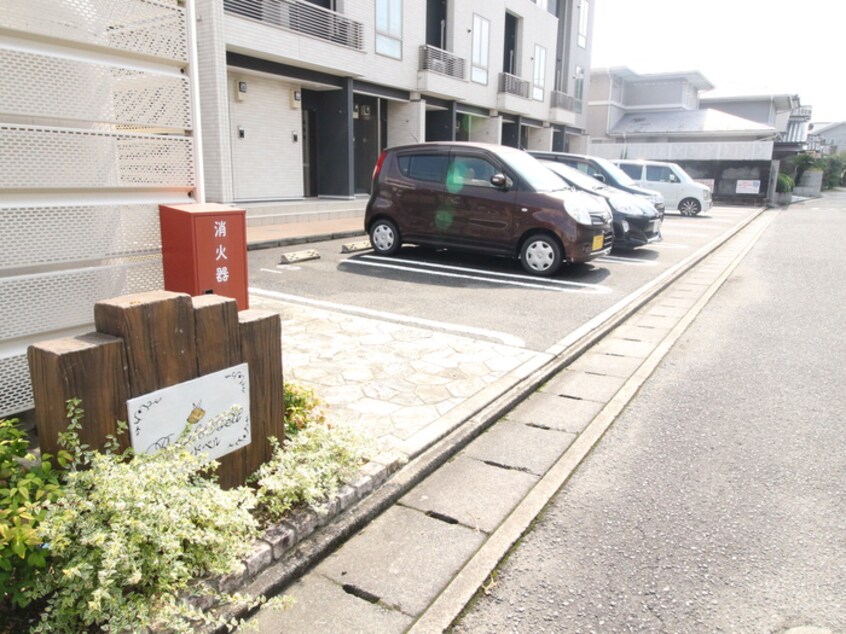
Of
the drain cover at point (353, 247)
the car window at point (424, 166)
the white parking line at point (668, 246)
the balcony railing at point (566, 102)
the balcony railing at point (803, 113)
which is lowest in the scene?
the white parking line at point (668, 246)

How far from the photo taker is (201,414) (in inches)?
99.8

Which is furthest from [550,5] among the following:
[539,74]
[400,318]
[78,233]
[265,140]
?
[78,233]

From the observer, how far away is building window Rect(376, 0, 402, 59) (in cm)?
1769

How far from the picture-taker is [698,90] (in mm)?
44250

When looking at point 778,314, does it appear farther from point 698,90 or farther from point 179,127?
point 698,90

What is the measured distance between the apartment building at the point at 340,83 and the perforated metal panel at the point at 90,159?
9.67m

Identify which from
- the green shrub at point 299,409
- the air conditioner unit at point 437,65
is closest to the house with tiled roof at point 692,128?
the air conditioner unit at point 437,65

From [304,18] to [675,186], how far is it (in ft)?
42.4

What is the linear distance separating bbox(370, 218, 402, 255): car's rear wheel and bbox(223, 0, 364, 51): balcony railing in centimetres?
679

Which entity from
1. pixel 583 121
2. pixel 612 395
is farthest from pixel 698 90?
pixel 612 395

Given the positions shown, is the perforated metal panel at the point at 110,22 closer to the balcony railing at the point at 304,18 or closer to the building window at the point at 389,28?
the balcony railing at the point at 304,18

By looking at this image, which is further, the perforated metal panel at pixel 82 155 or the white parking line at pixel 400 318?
the white parking line at pixel 400 318

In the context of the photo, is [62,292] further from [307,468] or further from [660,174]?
[660,174]

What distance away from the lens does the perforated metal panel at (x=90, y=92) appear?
9.72 feet
